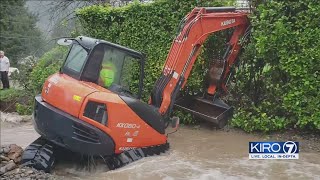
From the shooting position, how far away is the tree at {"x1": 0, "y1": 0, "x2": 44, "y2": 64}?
1166 inches

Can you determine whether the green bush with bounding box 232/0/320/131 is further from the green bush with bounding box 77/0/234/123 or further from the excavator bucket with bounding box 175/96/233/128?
the green bush with bounding box 77/0/234/123


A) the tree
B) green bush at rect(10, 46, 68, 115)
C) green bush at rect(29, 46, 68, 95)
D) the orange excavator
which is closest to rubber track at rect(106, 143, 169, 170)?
the orange excavator

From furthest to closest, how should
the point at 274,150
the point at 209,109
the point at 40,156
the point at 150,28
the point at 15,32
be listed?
the point at 15,32
the point at 150,28
the point at 209,109
the point at 274,150
the point at 40,156

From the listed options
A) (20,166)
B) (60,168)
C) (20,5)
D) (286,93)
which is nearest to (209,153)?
(286,93)

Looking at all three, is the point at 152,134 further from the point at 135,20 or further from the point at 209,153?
the point at 135,20

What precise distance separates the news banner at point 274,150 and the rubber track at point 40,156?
10.4ft

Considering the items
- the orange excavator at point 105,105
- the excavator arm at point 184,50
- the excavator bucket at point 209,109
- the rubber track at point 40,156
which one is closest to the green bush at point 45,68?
the excavator bucket at point 209,109

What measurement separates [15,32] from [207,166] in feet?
84.2

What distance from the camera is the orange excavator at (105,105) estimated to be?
21.7 feet

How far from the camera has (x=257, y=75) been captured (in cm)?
942

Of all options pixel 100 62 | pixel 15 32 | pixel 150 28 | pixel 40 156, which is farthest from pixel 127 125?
pixel 15 32

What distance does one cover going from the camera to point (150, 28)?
1012cm

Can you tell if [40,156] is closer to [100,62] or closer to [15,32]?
[100,62]

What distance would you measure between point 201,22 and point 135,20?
2.37 metres
